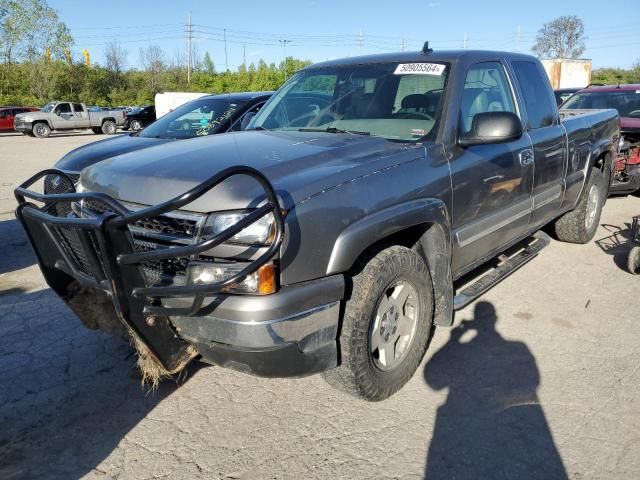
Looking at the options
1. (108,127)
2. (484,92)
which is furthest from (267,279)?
(108,127)

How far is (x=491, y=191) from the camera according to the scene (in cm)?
367

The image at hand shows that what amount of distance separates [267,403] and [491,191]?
6.87 ft

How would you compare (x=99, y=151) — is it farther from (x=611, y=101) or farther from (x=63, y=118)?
(x=63, y=118)

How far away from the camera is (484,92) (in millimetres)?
3891

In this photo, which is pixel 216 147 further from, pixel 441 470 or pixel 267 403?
pixel 441 470

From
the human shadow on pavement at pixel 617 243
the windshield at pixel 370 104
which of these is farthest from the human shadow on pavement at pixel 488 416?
the human shadow on pavement at pixel 617 243

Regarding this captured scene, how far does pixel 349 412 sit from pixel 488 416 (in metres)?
0.77

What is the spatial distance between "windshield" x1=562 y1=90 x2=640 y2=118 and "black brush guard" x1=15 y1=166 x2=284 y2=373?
914cm

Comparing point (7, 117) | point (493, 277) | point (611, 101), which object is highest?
point (611, 101)

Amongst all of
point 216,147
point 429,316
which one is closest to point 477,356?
point 429,316

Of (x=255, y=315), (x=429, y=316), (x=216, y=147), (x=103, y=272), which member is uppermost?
(x=216, y=147)

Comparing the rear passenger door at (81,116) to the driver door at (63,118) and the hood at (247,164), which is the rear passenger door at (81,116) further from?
the hood at (247,164)

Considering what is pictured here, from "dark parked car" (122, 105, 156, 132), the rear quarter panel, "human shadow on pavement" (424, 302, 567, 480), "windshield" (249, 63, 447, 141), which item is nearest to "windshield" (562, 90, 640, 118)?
the rear quarter panel

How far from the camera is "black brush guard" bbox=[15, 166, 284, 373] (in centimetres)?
209
